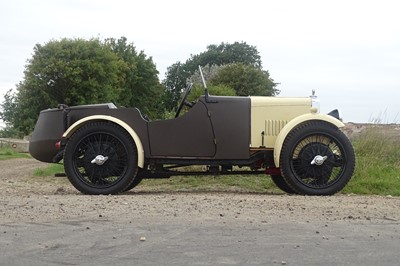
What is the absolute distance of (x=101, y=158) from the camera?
938cm

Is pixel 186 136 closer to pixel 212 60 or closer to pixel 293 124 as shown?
pixel 293 124

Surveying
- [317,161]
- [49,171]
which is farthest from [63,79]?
[317,161]

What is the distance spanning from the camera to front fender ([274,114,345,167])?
931 cm

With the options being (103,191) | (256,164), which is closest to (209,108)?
(256,164)

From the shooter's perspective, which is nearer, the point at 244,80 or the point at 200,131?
the point at 200,131

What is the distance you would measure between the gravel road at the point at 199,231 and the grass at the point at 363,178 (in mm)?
3459

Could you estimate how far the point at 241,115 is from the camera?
31.1 ft

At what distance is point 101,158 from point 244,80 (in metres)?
60.1

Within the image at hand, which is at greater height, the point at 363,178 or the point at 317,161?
the point at 317,161

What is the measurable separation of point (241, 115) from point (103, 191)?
237 cm

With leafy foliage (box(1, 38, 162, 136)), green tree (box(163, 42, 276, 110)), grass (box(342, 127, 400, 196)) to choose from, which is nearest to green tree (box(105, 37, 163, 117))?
green tree (box(163, 42, 276, 110))

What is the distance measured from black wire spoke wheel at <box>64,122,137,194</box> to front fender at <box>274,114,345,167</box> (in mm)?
2127

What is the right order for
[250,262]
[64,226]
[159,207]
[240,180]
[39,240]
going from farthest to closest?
[240,180] < [159,207] < [64,226] < [39,240] < [250,262]

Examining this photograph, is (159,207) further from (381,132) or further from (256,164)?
(381,132)
